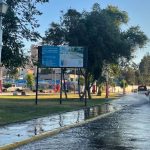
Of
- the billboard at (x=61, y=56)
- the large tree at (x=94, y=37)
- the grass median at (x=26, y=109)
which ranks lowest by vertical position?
the grass median at (x=26, y=109)

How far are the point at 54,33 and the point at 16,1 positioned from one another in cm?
3149

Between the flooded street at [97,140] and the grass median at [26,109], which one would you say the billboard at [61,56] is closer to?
the grass median at [26,109]

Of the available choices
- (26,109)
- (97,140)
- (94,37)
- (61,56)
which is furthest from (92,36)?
(97,140)

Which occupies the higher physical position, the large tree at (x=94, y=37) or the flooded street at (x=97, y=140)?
the large tree at (x=94, y=37)

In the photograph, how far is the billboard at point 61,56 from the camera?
43.0m

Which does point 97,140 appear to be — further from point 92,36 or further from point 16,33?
point 92,36

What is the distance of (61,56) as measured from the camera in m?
44.3

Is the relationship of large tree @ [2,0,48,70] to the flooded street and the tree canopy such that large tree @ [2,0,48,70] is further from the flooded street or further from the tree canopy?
the tree canopy

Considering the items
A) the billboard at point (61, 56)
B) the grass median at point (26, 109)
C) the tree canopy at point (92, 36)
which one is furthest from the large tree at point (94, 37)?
the grass median at point (26, 109)

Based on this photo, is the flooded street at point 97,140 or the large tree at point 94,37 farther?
the large tree at point 94,37

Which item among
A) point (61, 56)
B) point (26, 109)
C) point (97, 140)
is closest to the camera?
point (97, 140)

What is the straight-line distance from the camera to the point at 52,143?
16.4 m

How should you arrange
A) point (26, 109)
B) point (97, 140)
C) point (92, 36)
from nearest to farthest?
point (97, 140), point (26, 109), point (92, 36)

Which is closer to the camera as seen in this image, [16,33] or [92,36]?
[16,33]
